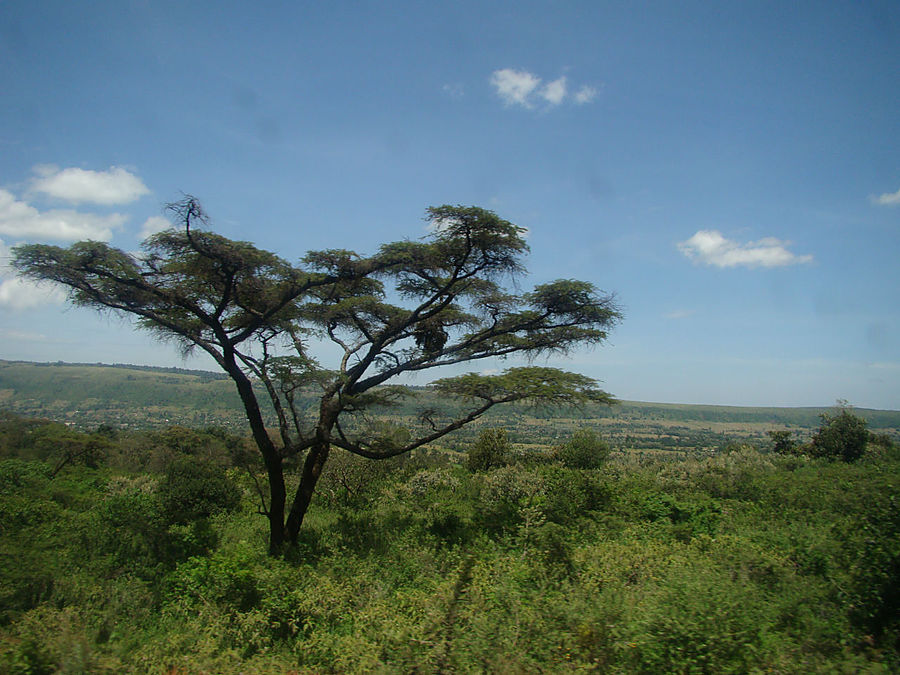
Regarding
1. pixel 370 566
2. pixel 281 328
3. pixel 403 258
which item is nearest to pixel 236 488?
pixel 281 328

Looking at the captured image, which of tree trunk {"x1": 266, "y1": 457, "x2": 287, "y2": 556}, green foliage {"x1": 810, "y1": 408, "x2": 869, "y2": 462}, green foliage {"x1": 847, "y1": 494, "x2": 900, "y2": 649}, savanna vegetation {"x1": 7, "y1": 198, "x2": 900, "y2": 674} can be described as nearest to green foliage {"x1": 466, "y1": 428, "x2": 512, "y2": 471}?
savanna vegetation {"x1": 7, "y1": 198, "x2": 900, "y2": 674}

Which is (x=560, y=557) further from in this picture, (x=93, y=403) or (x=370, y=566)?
(x=93, y=403)

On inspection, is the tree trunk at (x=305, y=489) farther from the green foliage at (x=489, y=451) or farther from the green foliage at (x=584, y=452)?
the green foliage at (x=584, y=452)

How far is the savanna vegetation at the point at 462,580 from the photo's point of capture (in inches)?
177

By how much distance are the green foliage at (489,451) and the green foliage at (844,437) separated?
20.0m

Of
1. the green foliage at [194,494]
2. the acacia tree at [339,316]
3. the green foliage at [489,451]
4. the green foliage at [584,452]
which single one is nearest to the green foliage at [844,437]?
the green foliage at [584,452]

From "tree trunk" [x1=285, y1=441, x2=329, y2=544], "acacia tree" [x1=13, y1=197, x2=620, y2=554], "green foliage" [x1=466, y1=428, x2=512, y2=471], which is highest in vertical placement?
"acacia tree" [x1=13, y1=197, x2=620, y2=554]

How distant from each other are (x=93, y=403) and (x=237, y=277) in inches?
6059

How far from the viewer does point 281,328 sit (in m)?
10.4

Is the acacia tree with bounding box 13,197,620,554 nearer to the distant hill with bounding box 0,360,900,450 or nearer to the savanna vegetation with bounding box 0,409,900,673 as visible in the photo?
the savanna vegetation with bounding box 0,409,900,673

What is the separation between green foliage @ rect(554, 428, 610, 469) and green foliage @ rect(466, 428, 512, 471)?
9.65 feet

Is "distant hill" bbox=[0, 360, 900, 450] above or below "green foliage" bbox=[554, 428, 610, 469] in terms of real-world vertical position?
below

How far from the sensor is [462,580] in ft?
21.5

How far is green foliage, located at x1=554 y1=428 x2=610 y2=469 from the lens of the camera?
22094 millimetres
